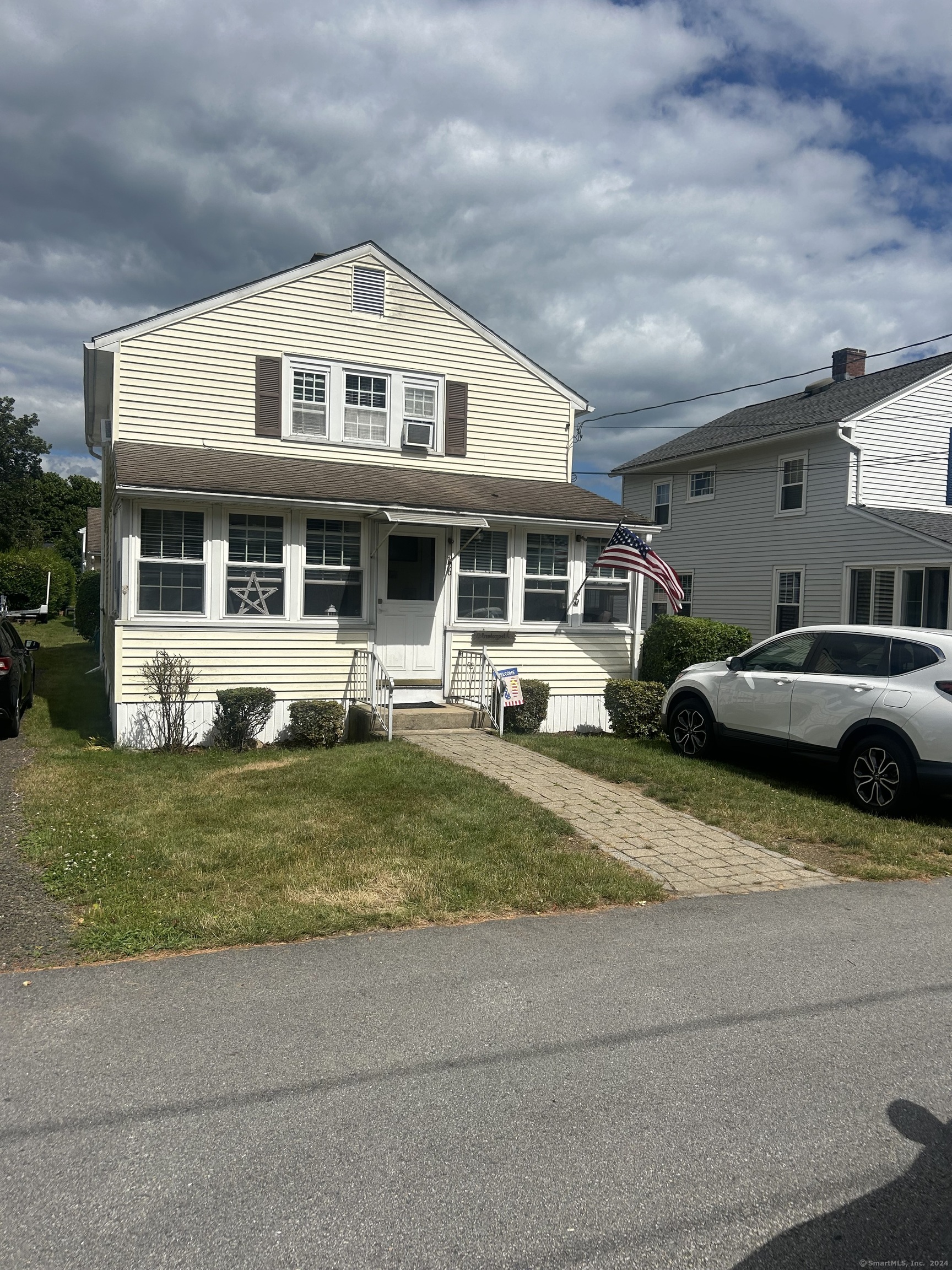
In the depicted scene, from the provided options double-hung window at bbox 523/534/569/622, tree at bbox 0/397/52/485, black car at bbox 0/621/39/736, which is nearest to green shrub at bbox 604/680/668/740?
double-hung window at bbox 523/534/569/622

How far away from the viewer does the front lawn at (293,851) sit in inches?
220

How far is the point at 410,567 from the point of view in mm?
13586

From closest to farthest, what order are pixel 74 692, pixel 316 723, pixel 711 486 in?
pixel 316 723 → pixel 74 692 → pixel 711 486

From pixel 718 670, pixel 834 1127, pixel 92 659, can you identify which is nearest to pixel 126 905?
pixel 834 1127

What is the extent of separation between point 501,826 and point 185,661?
6116mm

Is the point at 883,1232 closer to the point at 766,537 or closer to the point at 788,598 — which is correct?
the point at 788,598

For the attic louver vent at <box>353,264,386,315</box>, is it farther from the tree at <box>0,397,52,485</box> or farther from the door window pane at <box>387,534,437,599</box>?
the tree at <box>0,397,52,485</box>

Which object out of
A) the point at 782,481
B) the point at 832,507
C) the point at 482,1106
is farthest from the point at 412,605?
the point at 782,481

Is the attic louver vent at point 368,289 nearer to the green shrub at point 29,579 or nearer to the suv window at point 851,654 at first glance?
the suv window at point 851,654

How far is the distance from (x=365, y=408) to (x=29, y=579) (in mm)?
31427

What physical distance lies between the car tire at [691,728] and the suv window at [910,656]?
2.47m

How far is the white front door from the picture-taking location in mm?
13391

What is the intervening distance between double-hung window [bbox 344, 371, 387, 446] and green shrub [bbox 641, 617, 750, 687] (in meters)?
5.41

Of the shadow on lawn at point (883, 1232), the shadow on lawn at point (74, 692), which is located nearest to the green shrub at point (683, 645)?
the shadow on lawn at point (74, 692)
